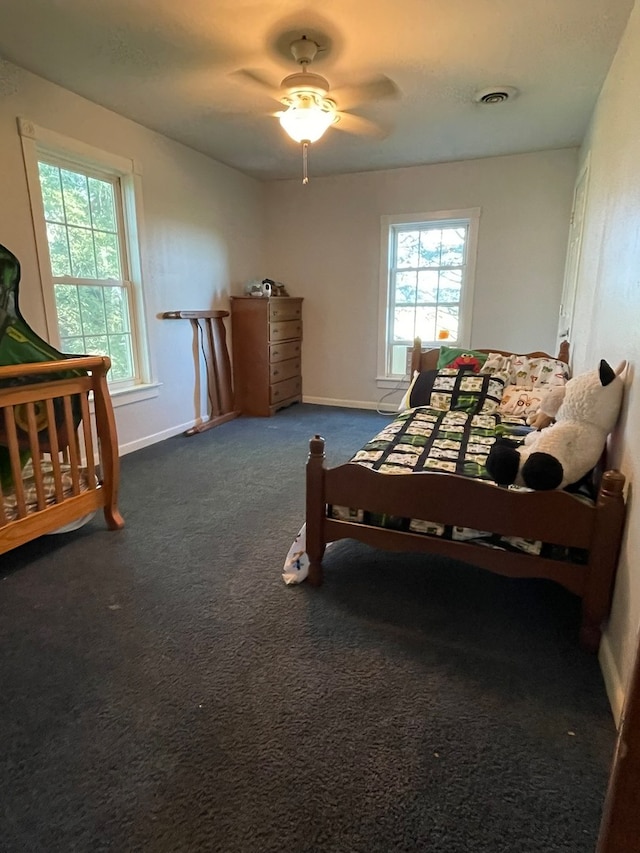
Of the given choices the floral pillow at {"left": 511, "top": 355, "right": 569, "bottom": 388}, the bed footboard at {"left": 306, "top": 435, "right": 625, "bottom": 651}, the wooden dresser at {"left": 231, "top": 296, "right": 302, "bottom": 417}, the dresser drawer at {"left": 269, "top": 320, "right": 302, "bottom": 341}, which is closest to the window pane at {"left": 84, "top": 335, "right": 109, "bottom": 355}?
the wooden dresser at {"left": 231, "top": 296, "right": 302, "bottom": 417}

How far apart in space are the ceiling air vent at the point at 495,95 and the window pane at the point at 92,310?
2.90 metres

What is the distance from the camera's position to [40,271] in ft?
9.80

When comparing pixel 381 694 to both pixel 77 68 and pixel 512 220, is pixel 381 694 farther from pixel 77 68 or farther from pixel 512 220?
pixel 512 220

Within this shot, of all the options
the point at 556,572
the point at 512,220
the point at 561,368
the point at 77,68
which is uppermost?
the point at 77,68

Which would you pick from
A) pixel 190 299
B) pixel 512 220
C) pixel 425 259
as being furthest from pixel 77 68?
pixel 512 220

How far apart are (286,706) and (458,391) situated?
7.38 feet

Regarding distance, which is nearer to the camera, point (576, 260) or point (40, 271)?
point (40, 271)

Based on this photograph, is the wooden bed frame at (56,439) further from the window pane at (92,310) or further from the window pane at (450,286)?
the window pane at (450,286)

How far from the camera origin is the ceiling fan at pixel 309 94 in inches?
99.7

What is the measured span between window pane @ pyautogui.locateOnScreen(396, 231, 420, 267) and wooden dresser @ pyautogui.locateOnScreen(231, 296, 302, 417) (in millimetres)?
1212

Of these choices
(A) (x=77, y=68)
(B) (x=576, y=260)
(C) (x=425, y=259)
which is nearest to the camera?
(A) (x=77, y=68)

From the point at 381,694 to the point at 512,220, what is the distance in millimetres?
4348

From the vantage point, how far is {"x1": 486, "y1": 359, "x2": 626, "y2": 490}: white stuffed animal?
1677 mm

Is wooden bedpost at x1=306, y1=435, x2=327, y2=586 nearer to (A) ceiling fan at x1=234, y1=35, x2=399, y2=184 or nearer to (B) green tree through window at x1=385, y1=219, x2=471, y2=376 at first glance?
(A) ceiling fan at x1=234, y1=35, x2=399, y2=184
